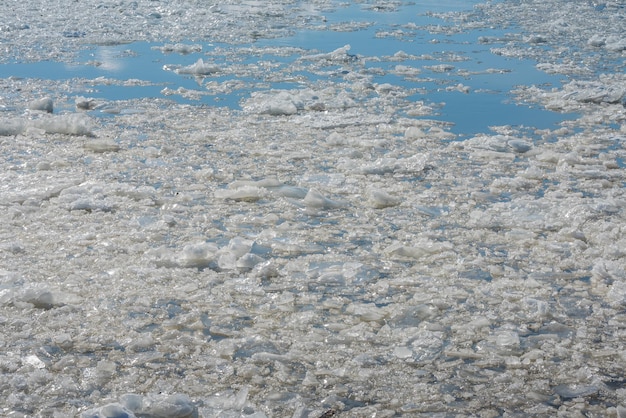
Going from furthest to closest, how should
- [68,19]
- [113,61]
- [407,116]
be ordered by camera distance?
[68,19], [113,61], [407,116]

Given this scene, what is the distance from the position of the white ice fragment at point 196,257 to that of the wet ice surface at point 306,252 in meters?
0.01

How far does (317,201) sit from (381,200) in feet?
1.22

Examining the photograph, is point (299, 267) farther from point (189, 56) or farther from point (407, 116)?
point (189, 56)

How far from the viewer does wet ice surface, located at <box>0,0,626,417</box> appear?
8.64ft

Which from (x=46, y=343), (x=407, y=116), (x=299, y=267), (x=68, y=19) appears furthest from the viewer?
(x=68, y=19)

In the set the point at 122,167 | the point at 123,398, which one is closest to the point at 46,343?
the point at 123,398

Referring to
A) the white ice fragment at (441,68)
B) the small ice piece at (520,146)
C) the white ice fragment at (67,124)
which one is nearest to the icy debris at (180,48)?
the white ice fragment at (441,68)

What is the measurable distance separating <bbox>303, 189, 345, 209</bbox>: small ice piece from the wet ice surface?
0.01 m

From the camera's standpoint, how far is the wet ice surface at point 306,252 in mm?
2635

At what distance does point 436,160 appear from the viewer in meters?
5.14

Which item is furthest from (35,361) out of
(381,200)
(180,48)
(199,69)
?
(180,48)

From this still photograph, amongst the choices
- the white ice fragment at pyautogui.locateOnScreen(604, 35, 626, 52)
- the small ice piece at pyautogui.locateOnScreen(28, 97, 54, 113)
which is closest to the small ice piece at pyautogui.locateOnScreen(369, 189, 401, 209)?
the small ice piece at pyautogui.locateOnScreen(28, 97, 54, 113)

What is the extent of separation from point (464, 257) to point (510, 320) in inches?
24.1

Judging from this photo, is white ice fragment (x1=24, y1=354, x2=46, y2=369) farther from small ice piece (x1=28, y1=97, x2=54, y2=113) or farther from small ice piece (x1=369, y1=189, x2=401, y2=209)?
small ice piece (x1=28, y1=97, x2=54, y2=113)
